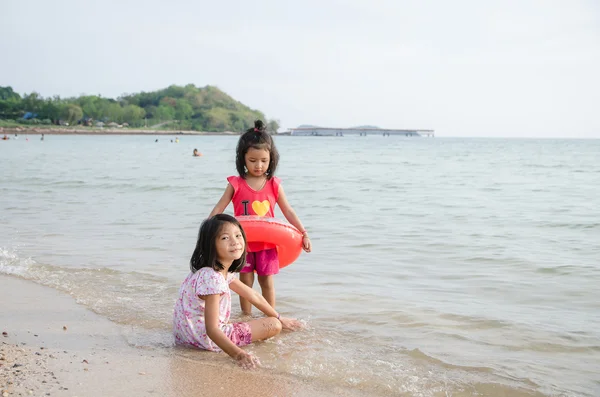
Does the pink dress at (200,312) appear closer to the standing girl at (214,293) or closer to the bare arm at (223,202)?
the standing girl at (214,293)

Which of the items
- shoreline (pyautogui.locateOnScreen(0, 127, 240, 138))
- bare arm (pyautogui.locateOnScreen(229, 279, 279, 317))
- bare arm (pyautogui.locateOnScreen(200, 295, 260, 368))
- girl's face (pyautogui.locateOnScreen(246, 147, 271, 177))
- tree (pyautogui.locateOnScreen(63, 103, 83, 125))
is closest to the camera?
bare arm (pyautogui.locateOnScreen(200, 295, 260, 368))

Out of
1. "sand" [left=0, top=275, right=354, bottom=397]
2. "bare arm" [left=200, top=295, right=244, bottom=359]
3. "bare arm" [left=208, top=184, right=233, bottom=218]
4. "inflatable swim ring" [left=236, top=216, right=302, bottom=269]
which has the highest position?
"bare arm" [left=208, top=184, right=233, bottom=218]

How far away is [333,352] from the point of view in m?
3.61

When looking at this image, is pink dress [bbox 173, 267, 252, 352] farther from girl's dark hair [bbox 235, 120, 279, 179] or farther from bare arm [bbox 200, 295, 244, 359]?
girl's dark hair [bbox 235, 120, 279, 179]

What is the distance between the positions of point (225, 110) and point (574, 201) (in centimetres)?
16446

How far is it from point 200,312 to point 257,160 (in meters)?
1.12

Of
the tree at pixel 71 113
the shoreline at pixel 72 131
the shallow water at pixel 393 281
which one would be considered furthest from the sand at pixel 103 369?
the tree at pixel 71 113

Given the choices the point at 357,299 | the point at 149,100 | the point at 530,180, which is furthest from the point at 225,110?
the point at 357,299

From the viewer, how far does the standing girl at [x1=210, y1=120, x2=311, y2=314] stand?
4.14 m

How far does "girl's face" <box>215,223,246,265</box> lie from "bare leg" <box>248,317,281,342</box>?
1.62 feet

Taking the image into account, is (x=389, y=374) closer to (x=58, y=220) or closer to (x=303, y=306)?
(x=303, y=306)

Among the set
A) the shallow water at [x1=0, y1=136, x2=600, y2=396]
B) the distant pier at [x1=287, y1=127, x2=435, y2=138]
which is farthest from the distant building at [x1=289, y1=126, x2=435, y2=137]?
the shallow water at [x1=0, y1=136, x2=600, y2=396]

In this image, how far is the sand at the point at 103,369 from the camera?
279 cm

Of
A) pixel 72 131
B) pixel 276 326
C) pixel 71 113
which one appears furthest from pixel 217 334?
pixel 71 113
